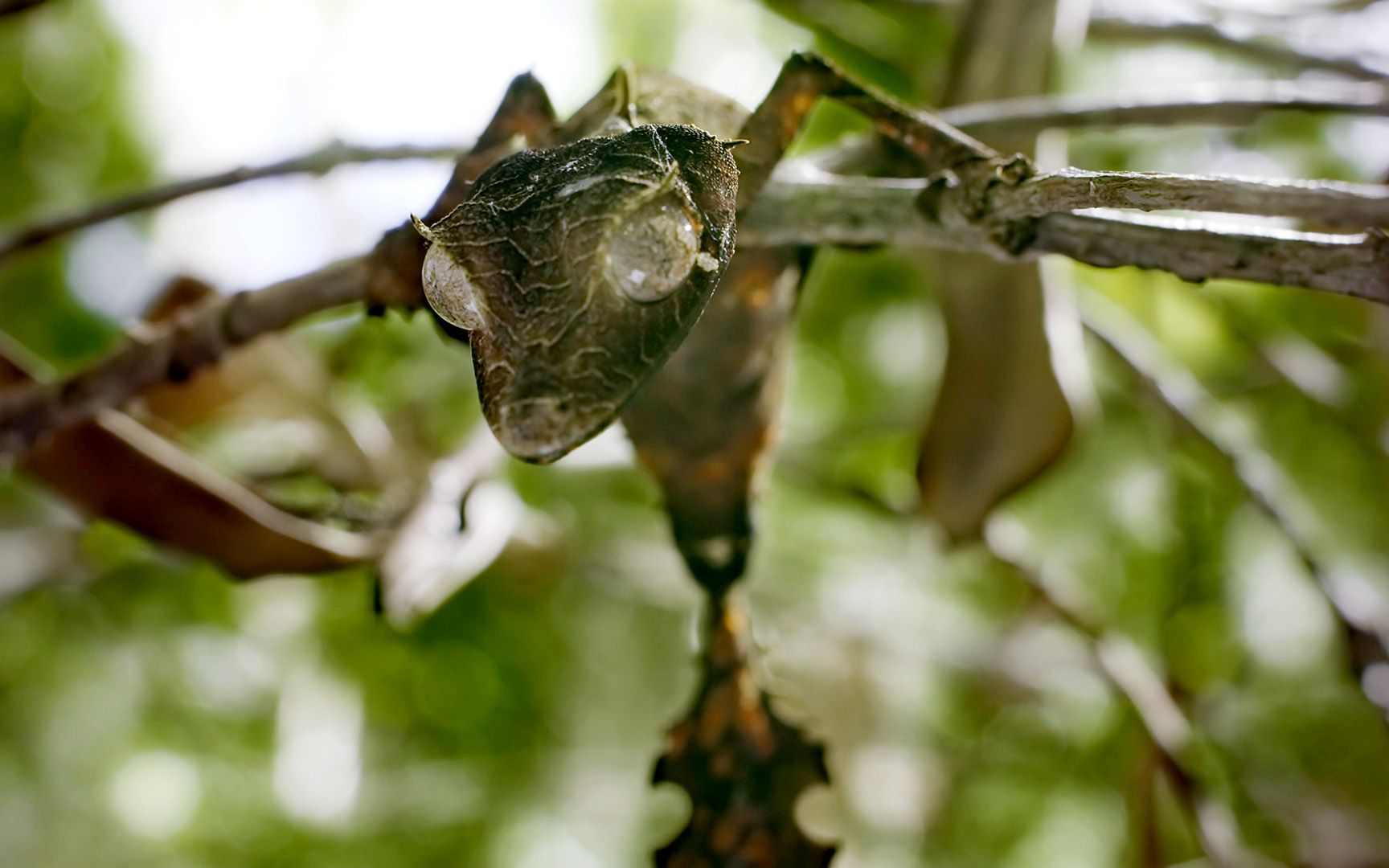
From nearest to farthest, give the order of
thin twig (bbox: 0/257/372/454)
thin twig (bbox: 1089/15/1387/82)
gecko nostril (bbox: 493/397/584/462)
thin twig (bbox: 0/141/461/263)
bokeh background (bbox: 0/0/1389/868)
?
gecko nostril (bbox: 493/397/584/462) < thin twig (bbox: 0/257/372/454) < thin twig (bbox: 0/141/461/263) < thin twig (bbox: 1089/15/1387/82) < bokeh background (bbox: 0/0/1389/868)

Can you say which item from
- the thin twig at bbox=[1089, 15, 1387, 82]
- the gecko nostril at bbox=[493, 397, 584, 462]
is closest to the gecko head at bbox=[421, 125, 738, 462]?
the gecko nostril at bbox=[493, 397, 584, 462]

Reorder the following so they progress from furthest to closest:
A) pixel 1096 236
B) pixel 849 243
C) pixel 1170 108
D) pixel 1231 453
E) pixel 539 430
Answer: pixel 1231 453, pixel 1170 108, pixel 849 243, pixel 1096 236, pixel 539 430

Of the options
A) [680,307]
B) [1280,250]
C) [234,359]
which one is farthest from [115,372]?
[1280,250]

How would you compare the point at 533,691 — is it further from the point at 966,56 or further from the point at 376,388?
the point at 966,56

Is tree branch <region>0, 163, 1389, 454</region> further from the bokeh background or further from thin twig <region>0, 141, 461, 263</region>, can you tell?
the bokeh background

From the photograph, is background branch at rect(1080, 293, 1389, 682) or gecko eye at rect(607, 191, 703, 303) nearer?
gecko eye at rect(607, 191, 703, 303)

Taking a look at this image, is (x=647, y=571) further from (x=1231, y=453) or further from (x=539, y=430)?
(x=539, y=430)

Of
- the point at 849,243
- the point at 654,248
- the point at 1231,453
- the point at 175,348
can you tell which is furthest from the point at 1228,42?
the point at 175,348
